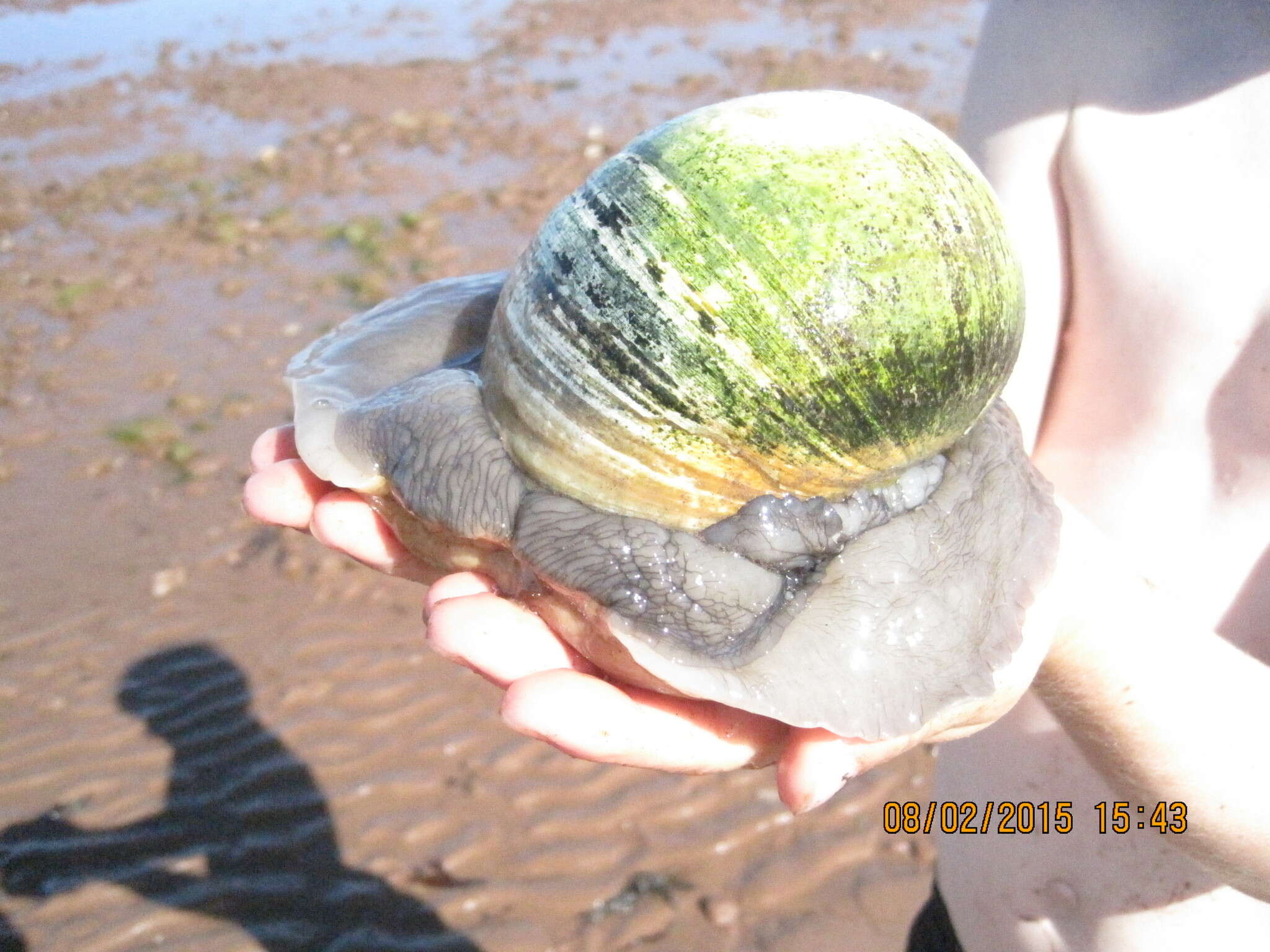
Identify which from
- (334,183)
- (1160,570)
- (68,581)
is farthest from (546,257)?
(334,183)

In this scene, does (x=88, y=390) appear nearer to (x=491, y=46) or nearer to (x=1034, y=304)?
(x=1034, y=304)

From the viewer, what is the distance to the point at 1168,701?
1.95m

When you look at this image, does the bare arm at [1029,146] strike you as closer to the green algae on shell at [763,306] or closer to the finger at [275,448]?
the green algae on shell at [763,306]

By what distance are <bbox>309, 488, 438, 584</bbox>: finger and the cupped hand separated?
11.0 inches

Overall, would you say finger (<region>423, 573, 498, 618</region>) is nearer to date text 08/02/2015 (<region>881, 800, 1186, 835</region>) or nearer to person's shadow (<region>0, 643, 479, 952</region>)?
date text 08/02/2015 (<region>881, 800, 1186, 835</region>)

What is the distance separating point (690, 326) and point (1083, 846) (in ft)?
5.29

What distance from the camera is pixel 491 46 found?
45.4 feet

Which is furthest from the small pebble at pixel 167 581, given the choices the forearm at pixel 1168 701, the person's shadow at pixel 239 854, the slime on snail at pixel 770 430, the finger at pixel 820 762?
the forearm at pixel 1168 701

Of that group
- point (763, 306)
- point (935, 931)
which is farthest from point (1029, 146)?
point (935, 931)

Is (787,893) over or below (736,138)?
below

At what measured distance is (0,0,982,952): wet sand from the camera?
3.86 meters

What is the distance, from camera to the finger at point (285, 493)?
233 centimetres

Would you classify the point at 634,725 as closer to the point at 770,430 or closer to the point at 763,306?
the point at 770,430

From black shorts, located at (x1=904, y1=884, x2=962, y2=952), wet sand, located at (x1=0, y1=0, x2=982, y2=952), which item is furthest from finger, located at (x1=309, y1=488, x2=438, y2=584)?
wet sand, located at (x1=0, y1=0, x2=982, y2=952)
